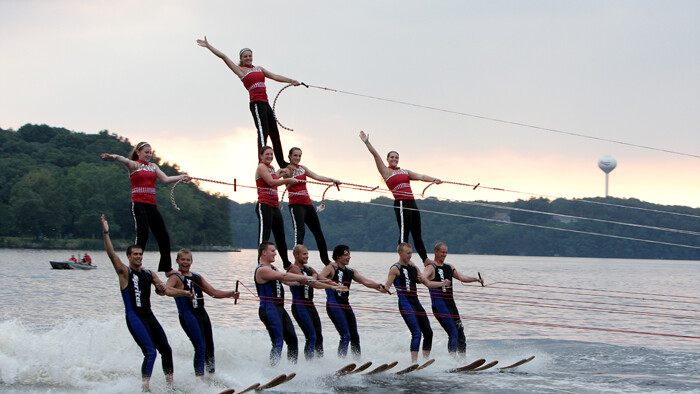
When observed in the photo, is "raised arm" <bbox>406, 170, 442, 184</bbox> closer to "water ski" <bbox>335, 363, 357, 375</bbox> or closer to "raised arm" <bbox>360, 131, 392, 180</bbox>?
"raised arm" <bbox>360, 131, 392, 180</bbox>

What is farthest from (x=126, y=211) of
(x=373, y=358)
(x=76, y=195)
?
(x=373, y=358)

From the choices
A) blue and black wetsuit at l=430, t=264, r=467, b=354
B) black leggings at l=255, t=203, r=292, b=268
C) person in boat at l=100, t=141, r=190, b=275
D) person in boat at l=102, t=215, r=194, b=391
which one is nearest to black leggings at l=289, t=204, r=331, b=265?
black leggings at l=255, t=203, r=292, b=268

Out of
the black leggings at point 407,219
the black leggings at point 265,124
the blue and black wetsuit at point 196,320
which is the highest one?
the black leggings at point 265,124

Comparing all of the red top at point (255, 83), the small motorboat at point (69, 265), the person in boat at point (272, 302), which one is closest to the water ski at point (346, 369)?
the person in boat at point (272, 302)

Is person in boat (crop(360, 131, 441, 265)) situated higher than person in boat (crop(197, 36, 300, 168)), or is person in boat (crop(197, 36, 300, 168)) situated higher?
person in boat (crop(197, 36, 300, 168))

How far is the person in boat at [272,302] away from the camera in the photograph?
42.0 ft

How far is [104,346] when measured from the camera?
51.1 ft

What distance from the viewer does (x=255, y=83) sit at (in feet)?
47.4

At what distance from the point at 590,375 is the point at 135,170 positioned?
9770 mm

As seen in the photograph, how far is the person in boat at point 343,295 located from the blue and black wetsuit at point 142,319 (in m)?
3.16

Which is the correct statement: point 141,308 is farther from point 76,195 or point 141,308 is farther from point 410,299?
point 76,195

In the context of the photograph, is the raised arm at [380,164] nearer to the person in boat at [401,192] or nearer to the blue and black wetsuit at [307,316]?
the person in boat at [401,192]

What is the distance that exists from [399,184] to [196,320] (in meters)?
4.74

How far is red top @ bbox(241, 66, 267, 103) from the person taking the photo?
567 inches
